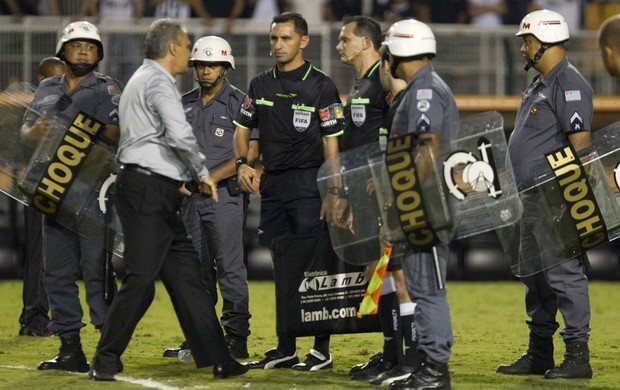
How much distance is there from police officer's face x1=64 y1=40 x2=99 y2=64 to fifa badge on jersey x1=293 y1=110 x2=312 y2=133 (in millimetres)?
1408

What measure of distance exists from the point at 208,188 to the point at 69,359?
4.77 feet

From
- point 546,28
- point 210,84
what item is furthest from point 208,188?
point 546,28

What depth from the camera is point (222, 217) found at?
845 cm

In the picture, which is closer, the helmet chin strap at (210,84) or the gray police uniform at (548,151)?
the gray police uniform at (548,151)

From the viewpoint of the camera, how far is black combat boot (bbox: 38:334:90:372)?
7.35 m

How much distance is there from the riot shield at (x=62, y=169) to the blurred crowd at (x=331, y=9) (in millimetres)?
6807

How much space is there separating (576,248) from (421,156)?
55.2 inches

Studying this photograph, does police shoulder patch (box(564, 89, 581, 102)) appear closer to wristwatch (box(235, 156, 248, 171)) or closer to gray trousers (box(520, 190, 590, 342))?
gray trousers (box(520, 190, 590, 342))

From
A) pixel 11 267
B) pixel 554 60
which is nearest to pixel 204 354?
pixel 554 60

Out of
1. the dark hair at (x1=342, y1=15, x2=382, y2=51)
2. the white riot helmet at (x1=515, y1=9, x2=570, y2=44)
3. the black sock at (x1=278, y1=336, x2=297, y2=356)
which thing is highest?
the dark hair at (x1=342, y1=15, x2=382, y2=51)

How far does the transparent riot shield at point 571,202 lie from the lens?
713cm

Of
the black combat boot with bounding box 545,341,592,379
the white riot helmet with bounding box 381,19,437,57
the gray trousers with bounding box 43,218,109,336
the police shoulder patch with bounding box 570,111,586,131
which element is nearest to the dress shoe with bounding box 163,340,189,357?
the gray trousers with bounding box 43,218,109,336

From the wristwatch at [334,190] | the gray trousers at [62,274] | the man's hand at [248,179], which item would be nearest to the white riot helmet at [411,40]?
the wristwatch at [334,190]

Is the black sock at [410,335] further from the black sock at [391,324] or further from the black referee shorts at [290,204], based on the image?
the black referee shorts at [290,204]
